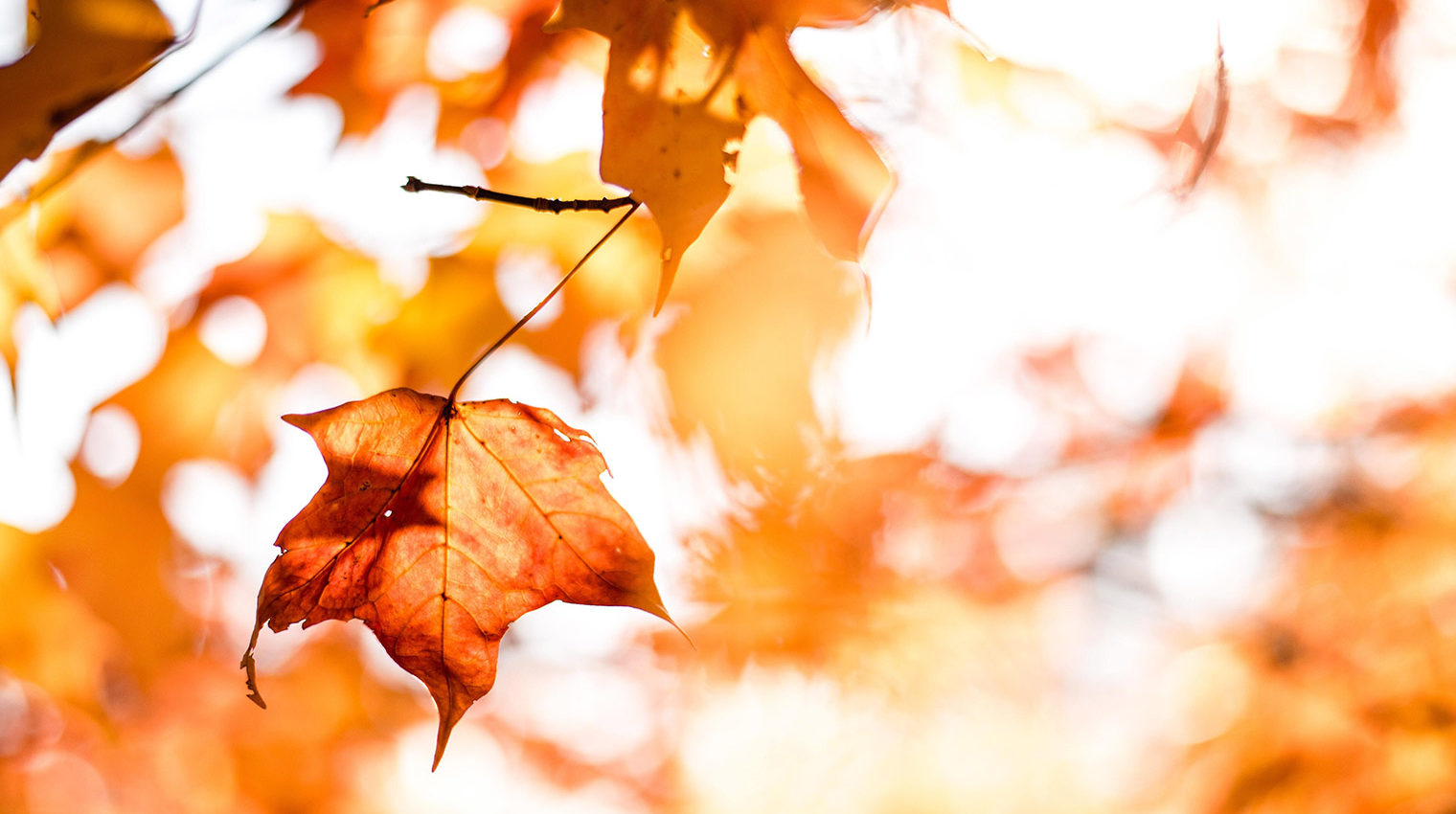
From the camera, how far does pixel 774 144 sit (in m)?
0.71

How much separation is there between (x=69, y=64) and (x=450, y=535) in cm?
34

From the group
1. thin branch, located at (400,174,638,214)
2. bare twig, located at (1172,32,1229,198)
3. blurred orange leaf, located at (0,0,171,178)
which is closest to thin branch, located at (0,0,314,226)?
blurred orange leaf, located at (0,0,171,178)

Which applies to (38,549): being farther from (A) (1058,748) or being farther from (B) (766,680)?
(A) (1058,748)

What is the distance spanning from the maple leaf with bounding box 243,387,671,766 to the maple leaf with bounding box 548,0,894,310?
137 mm

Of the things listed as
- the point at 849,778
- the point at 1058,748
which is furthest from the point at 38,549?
the point at 1058,748

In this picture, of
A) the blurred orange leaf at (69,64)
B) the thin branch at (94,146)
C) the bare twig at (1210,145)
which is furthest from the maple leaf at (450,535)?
the bare twig at (1210,145)

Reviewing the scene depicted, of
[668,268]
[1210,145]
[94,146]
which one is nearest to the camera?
[668,268]

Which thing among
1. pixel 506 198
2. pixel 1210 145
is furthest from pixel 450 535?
pixel 1210 145

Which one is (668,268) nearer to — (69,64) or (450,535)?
(450,535)

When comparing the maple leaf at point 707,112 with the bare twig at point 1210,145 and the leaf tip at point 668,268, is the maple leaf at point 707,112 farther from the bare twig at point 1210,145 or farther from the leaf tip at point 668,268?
the bare twig at point 1210,145

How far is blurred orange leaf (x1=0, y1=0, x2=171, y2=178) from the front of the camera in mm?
371

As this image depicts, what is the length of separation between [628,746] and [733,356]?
1.91 feet

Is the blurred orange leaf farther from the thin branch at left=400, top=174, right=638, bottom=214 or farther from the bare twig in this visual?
the bare twig

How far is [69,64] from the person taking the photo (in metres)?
0.39
